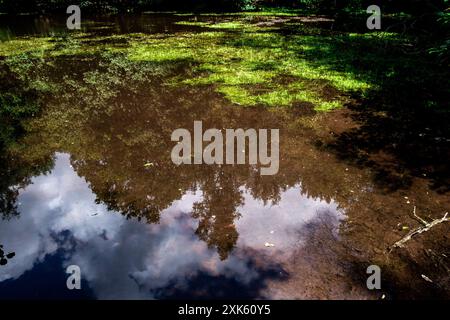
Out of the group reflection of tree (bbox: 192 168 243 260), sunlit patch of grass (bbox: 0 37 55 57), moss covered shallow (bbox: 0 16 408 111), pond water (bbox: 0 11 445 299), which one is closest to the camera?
pond water (bbox: 0 11 445 299)

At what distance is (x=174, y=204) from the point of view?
6395 mm

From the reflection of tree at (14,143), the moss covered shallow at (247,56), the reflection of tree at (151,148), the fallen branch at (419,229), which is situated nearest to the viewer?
the fallen branch at (419,229)

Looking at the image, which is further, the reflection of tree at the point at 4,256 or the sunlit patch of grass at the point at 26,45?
the sunlit patch of grass at the point at 26,45

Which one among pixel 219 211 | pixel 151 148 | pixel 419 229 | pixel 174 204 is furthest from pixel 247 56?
pixel 419 229

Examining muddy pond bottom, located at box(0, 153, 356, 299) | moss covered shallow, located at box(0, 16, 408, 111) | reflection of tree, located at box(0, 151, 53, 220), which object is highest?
moss covered shallow, located at box(0, 16, 408, 111)

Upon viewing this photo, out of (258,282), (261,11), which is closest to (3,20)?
(261,11)

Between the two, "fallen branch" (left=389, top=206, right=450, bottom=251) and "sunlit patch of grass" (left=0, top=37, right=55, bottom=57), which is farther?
"sunlit patch of grass" (left=0, top=37, right=55, bottom=57)

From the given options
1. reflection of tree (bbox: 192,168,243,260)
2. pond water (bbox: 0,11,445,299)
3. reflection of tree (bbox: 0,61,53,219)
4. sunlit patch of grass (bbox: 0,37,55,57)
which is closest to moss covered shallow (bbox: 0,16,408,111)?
sunlit patch of grass (bbox: 0,37,55,57)

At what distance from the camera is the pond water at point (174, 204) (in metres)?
4.74

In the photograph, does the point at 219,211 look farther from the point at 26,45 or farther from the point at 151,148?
the point at 26,45

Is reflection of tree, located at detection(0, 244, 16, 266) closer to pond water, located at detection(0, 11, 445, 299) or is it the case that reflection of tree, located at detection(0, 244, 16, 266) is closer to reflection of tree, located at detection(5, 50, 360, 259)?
pond water, located at detection(0, 11, 445, 299)

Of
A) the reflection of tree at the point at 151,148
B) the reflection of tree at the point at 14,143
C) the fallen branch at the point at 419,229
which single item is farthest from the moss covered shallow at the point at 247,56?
the fallen branch at the point at 419,229

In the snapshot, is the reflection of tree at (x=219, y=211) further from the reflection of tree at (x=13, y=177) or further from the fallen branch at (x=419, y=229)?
the reflection of tree at (x=13, y=177)

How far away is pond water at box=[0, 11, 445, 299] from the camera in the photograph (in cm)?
474
